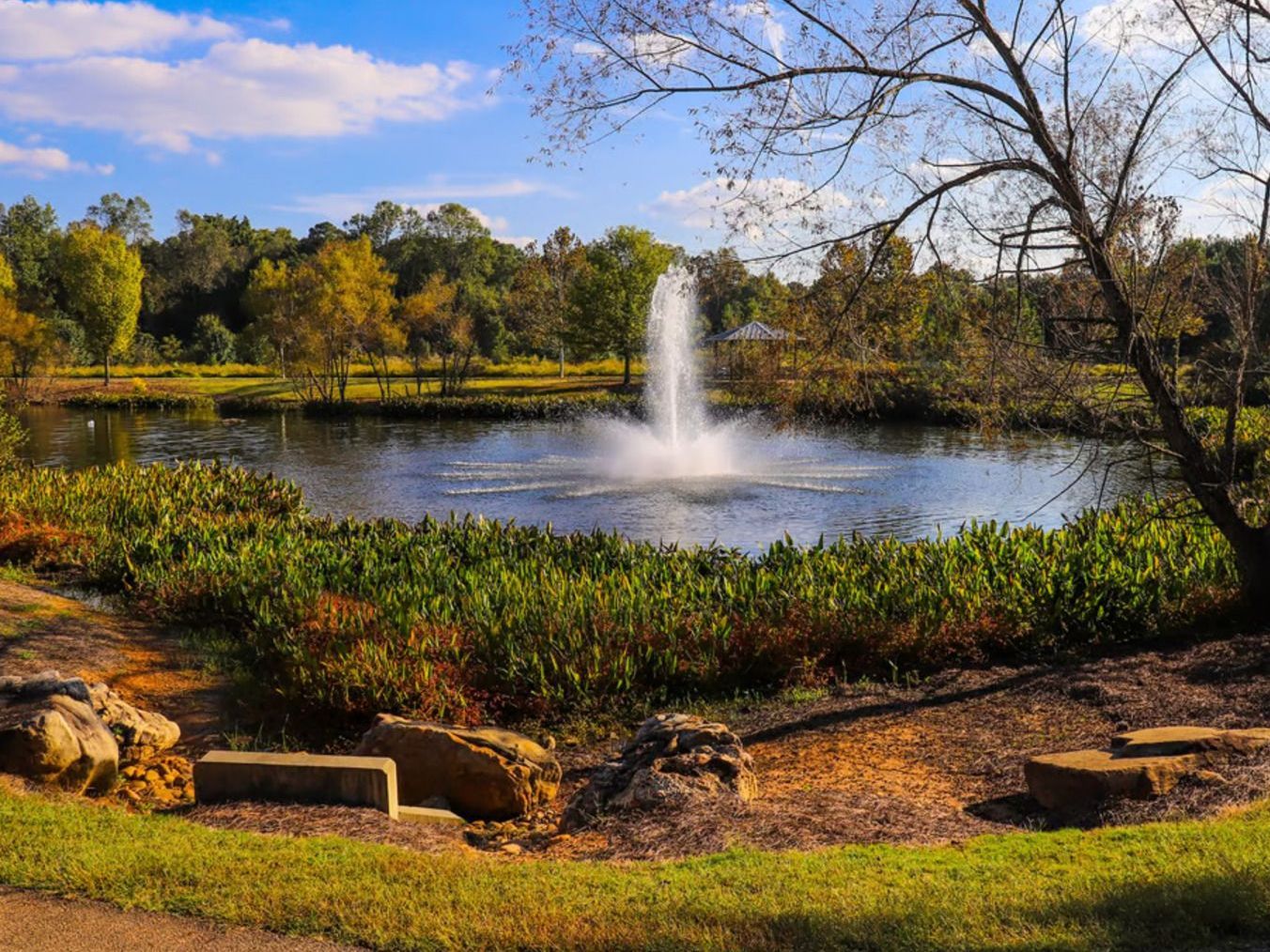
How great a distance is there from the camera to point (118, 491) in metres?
16.4

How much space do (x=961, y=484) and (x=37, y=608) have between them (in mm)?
17167

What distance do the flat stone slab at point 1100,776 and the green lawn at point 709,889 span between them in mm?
517

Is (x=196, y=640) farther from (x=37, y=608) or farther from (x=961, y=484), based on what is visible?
(x=961, y=484)

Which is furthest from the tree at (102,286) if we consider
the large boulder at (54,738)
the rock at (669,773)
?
the rock at (669,773)

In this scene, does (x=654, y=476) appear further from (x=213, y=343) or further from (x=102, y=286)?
(x=213, y=343)

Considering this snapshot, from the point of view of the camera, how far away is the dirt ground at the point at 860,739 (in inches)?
220

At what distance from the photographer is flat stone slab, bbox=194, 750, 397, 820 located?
231 inches

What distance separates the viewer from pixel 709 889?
4480 millimetres

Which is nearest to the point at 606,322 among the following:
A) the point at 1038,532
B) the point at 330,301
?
the point at 330,301

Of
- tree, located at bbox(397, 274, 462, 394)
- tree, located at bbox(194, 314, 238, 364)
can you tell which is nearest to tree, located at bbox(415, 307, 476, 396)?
tree, located at bbox(397, 274, 462, 394)

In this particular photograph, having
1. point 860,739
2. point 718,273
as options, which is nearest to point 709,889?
point 860,739

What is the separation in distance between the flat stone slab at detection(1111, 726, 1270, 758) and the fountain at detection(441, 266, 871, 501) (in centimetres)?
1371

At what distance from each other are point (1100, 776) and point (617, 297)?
44582 mm

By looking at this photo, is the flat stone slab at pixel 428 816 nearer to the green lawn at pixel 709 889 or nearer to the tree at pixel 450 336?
the green lawn at pixel 709 889
